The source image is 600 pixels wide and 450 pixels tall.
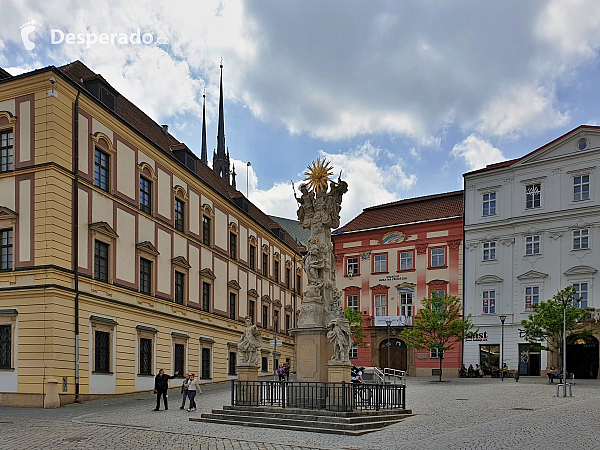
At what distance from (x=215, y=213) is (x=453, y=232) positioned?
18.2m

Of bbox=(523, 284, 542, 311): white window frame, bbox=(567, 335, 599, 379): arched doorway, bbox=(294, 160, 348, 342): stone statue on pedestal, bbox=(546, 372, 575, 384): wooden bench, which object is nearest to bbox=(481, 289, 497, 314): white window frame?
bbox=(523, 284, 542, 311): white window frame

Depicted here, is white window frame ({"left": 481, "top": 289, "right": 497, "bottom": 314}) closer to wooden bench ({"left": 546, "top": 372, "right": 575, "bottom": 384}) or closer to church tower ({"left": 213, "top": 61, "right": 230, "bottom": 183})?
wooden bench ({"left": 546, "top": 372, "right": 575, "bottom": 384})

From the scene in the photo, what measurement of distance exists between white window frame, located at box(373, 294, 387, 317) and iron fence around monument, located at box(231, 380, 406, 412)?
32.5 m

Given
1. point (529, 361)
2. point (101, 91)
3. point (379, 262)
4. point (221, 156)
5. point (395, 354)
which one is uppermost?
point (221, 156)

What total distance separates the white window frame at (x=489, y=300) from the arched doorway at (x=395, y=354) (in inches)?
279

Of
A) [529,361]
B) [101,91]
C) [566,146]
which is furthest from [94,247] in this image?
[566,146]

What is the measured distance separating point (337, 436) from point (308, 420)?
5.80ft

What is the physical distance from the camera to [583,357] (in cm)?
4453

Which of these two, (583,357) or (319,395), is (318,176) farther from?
(583,357)

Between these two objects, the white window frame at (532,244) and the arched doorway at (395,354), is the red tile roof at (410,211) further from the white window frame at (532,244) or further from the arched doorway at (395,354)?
the arched doorway at (395,354)

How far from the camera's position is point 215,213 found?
44.6 metres

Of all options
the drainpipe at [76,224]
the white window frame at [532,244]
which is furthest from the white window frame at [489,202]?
the drainpipe at [76,224]

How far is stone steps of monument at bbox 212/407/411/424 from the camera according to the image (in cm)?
1873

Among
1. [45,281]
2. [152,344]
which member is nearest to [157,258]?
[152,344]
